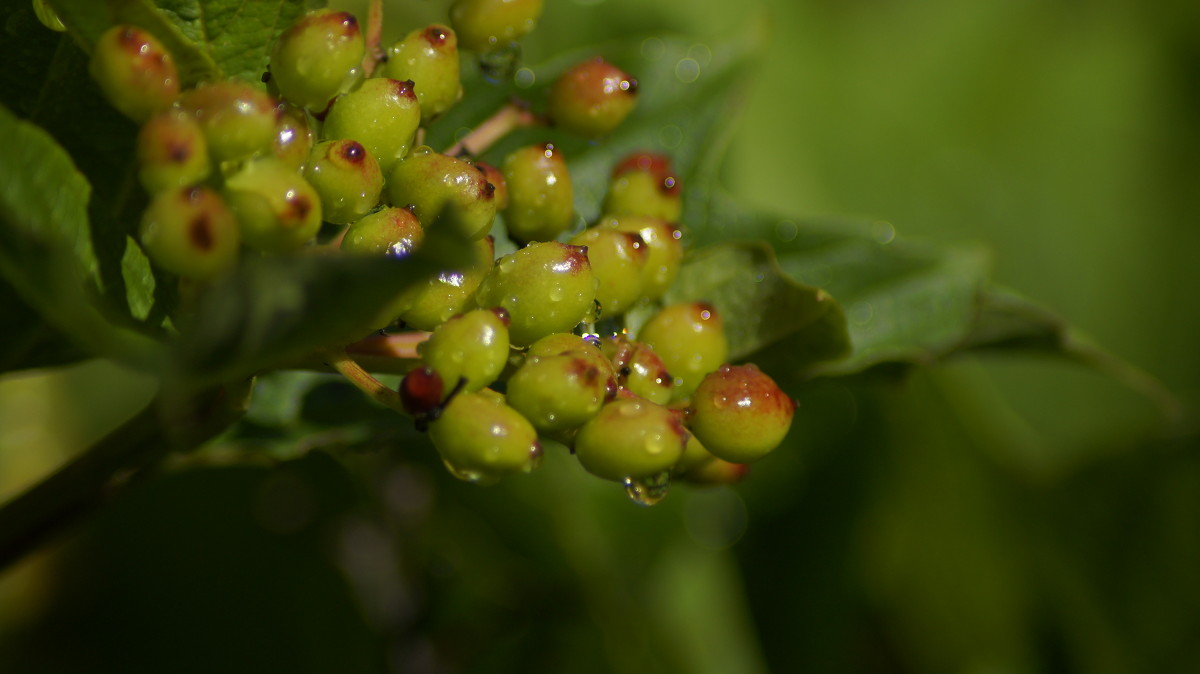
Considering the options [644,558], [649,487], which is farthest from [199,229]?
[644,558]

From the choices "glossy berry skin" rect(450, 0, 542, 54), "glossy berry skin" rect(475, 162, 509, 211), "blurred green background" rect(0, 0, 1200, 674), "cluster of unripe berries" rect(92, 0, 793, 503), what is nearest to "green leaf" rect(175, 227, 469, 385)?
"cluster of unripe berries" rect(92, 0, 793, 503)

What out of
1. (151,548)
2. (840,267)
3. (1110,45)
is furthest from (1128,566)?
(1110,45)

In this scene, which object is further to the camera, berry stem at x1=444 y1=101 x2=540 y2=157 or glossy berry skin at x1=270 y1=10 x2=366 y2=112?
berry stem at x1=444 y1=101 x2=540 y2=157

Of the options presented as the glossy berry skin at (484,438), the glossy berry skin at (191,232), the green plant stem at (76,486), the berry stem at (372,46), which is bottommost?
the green plant stem at (76,486)

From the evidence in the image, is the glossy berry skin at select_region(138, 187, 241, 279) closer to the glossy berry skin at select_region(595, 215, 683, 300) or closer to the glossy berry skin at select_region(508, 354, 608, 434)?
the glossy berry skin at select_region(508, 354, 608, 434)

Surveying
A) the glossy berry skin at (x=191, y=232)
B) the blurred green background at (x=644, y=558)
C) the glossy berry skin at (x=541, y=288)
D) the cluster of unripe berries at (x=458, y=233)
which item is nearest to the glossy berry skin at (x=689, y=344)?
the cluster of unripe berries at (x=458, y=233)

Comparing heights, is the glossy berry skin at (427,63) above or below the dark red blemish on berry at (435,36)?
below

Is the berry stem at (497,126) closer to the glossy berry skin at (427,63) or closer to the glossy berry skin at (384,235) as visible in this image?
the glossy berry skin at (427,63)

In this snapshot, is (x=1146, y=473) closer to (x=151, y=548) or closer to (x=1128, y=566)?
(x=1128, y=566)
